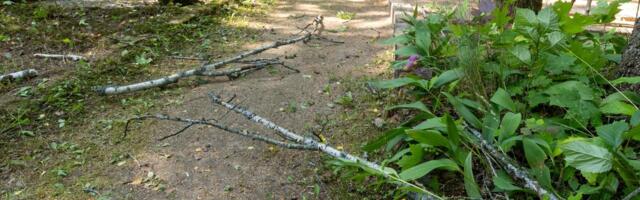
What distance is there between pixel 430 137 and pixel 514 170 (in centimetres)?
32

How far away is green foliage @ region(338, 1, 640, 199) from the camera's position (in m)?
1.81

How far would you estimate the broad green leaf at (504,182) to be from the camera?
1.87 m

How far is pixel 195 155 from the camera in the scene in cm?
298

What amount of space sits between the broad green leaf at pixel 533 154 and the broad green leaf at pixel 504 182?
97 millimetres

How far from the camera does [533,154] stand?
194 centimetres

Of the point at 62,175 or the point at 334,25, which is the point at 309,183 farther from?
the point at 334,25

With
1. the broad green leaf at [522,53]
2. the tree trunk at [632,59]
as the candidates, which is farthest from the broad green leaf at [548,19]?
the tree trunk at [632,59]

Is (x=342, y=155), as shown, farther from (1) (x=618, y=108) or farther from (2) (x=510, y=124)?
(1) (x=618, y=108)

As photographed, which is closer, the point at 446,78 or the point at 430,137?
the point at 430,137

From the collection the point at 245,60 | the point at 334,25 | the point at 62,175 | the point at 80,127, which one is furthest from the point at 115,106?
the point at 334,25

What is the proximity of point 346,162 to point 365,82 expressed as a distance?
1809 mm

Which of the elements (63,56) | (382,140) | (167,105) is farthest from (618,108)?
(63,56)

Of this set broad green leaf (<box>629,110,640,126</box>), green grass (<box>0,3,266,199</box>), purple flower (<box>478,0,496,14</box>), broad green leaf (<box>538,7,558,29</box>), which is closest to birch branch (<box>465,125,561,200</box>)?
broad green leaf (<box>629,110,640,126</box>)

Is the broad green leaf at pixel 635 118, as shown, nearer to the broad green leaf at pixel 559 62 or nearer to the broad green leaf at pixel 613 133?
the broad green leaf at pixel 613 133
